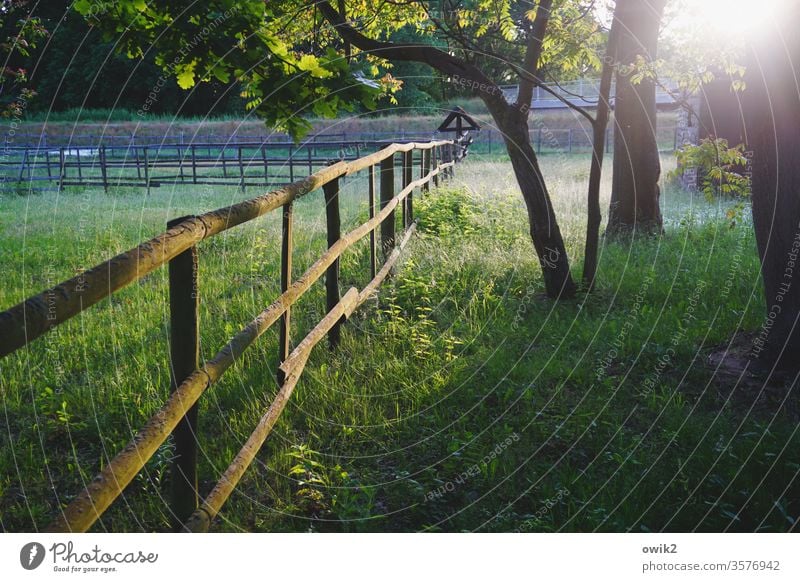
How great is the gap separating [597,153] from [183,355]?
15.7ft

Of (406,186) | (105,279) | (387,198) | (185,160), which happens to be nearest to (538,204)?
(387,198)

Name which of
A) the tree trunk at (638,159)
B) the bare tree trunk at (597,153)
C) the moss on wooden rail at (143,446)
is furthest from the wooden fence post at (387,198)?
the moss on wooden rail at (143,446)

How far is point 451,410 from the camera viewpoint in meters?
4.54

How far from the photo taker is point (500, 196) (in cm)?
1206

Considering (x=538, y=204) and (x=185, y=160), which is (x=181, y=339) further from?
(x=185, y=160)

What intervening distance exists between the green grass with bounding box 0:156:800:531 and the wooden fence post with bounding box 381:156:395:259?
0.32 meters

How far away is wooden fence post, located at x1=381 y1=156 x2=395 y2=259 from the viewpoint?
303 inches

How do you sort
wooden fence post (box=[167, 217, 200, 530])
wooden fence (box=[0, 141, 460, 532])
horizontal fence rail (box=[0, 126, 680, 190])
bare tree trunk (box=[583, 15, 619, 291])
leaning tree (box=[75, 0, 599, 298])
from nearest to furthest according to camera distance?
wooden fence (box=[0, 141, 460, 532]), wooden fence post (box=[167, 217, 200, 530]), leaning tree (box=[75, 0, 599, 298]), bare tree trunk (box=[583, 15, 619, 291]), horizontal fence rail (box=[0, 126, 680, 190])

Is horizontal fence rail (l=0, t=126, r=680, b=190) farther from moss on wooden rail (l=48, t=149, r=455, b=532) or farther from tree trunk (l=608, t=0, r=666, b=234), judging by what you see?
moss on wooden rail (l=48, t=149, r=455, b=532)

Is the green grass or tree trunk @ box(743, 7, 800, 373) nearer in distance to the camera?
the green grass

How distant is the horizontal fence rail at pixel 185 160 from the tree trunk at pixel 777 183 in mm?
7036

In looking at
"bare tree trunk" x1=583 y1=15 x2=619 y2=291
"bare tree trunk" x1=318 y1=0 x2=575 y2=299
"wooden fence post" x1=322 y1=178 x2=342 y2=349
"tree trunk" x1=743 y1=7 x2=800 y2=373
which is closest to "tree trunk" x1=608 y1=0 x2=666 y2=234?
"bare tree trunk" x1=583 y1=15 x2=619 y2=291

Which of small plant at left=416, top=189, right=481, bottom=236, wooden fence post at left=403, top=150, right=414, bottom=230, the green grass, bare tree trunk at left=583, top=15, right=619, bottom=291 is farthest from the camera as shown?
small plant at left=416, top=189, right=481, bottom=236

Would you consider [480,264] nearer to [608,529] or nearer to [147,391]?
[147,391]
